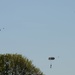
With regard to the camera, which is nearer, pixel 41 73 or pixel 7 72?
pixel 7 72

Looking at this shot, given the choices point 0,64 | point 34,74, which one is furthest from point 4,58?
point 34,74

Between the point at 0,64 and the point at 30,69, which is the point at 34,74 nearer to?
the point at 30,69

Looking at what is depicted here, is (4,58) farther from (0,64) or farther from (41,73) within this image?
(41,73)

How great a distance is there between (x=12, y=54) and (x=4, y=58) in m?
3.99

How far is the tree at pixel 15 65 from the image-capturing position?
13062 cm

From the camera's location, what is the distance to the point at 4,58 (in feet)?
433

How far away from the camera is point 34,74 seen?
445 feet

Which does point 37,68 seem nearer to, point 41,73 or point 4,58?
point 41,73

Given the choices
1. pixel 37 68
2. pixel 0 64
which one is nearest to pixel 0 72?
pixel 0 64

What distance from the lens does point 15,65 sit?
130625 mm

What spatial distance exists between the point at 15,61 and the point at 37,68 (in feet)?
34.1

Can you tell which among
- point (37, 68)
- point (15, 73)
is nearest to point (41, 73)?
point (37, 68)

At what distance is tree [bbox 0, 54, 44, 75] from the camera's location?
13062cm

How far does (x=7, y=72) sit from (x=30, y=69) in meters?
7.27
